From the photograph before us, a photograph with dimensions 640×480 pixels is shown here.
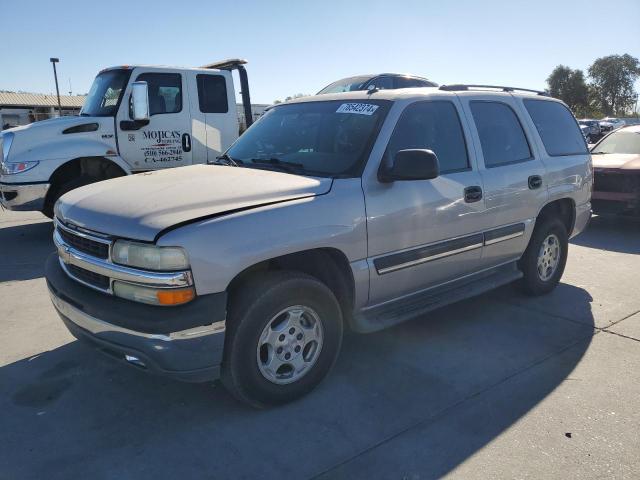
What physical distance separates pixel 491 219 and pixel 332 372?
1.79 m

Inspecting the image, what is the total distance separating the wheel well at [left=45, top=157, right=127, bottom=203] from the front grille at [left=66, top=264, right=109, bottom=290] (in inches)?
177

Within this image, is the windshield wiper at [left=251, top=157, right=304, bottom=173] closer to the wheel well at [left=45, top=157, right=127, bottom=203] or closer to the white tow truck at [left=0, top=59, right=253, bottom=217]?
the white tow truck at [left=0, top=59, right=253, bottom=217]

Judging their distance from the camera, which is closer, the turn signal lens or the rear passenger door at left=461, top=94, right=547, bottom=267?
the turn signal lens

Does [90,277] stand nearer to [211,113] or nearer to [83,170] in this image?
[83,170]

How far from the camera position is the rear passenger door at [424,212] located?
11.3 feet

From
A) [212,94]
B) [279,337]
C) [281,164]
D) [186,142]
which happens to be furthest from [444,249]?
[212,94]

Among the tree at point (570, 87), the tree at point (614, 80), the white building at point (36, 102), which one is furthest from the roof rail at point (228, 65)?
the tree at point (614, 80)

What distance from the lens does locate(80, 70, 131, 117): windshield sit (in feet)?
24.8

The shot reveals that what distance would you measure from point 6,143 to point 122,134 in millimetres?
1459

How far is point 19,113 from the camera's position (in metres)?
36.2

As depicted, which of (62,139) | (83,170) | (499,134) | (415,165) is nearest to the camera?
(415,165)

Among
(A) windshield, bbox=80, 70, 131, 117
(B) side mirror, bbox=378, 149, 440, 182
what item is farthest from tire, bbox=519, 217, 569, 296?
(A) windshield, bbox=80, 70, 131, 117

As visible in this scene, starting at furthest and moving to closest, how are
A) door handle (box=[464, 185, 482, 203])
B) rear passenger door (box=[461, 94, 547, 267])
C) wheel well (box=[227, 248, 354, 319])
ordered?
rear passenger door (box=[461, 94, 547, 267])
door handle (box=[464, 185, 482, 203])
wheel well (box=[227, 248, 354, 319])

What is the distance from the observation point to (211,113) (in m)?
8.37
